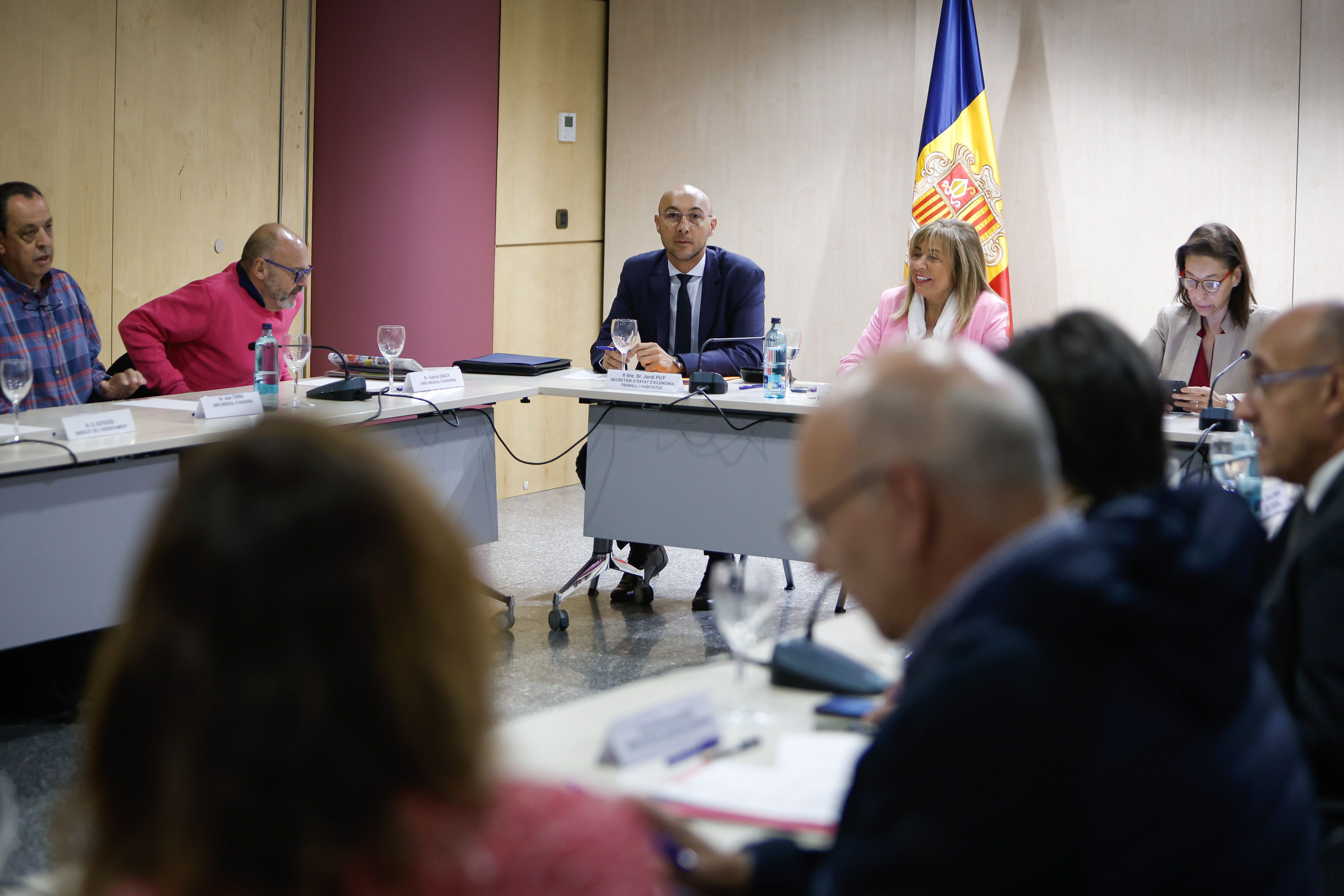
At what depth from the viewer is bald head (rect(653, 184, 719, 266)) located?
183 inches

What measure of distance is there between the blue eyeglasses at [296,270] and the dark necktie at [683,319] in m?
1.31

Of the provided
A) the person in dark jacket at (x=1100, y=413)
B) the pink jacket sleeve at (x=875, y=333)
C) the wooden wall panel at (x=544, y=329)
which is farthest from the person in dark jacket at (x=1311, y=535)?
the wooden wall panel at (x=544, y=329)

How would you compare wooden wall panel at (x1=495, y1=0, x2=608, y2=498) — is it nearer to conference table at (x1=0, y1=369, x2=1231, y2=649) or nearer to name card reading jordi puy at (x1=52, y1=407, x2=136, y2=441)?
conference table at (x1=0, y1=369, x2=1231, y2=649)

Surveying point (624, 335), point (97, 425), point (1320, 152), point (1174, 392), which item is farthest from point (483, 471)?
point (1320, 152)

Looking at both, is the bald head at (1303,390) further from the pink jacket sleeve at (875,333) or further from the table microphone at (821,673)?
the pink jacket sleeve at (875,333)

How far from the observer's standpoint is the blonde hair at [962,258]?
429 cm

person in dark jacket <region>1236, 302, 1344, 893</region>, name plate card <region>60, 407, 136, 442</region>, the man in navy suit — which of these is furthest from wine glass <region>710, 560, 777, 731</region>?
the man in navy suit

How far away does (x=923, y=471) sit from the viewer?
994 millimetres

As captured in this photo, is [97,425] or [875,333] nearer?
[97,425]

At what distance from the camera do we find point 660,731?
1465 mm

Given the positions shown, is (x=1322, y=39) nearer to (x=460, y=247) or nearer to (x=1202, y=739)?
(x=460, y=247)

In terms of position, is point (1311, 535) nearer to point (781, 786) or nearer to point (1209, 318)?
point (781, 786)

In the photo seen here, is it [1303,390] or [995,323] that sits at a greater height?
[995,323]

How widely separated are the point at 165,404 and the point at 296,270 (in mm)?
722
